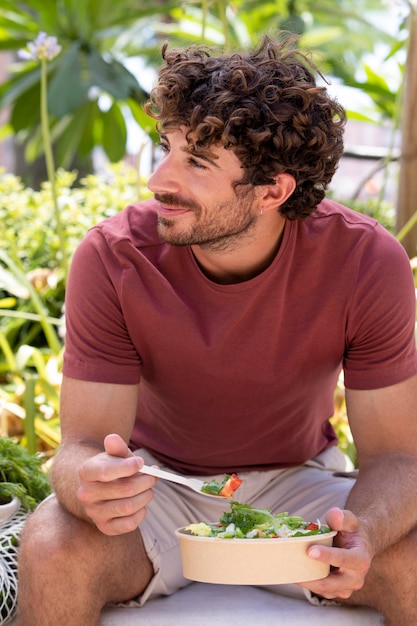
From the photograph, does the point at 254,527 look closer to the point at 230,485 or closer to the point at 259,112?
the point at 230,485

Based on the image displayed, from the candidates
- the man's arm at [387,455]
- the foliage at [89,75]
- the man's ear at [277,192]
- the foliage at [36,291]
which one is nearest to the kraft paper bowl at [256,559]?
the man's arm at [387,455]

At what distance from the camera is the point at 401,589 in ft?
5.61

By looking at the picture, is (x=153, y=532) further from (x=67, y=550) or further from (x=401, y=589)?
(x=401, y=589)

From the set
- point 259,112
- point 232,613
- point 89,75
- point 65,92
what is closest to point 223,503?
point 232,613

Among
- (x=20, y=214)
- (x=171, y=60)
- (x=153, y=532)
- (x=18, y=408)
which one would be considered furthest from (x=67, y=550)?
(x=20, y=214)

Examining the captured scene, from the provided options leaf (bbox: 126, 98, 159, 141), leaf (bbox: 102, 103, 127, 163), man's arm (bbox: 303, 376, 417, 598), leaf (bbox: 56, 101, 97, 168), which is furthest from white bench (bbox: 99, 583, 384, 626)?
leaf (bbox: 56, 101, 97, 168)

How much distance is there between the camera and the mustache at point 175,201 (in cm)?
181

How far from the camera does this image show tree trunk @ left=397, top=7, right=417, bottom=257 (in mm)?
3176

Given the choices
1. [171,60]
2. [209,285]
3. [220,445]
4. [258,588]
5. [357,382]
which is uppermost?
[171,60]

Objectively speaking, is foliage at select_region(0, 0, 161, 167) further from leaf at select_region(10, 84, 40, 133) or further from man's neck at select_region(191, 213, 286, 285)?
man's neck at select_region(191, 213, 286, 285)

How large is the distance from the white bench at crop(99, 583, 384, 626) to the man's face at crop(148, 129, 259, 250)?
2.30ft

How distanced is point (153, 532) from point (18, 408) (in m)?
1.10

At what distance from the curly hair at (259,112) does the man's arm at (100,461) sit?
0.52 meters

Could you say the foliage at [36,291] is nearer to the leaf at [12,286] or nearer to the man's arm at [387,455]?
the leaf at [12,286]
